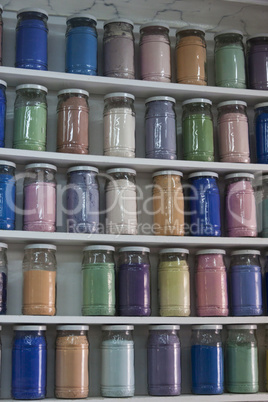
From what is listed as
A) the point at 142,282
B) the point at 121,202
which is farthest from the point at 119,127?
the point at 142,282

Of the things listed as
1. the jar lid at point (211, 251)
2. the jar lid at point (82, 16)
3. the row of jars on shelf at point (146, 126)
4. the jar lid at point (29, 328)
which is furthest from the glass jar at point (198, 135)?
A: the jar lid at point (29, 328)

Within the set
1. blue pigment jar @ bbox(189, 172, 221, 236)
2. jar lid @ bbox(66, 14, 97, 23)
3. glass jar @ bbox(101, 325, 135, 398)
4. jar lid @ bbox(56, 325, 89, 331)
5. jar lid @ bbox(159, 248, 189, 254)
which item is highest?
jar lid @ bbox(66, 14, 97, 23)

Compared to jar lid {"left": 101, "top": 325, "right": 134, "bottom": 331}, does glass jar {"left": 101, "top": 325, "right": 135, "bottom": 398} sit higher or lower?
lower

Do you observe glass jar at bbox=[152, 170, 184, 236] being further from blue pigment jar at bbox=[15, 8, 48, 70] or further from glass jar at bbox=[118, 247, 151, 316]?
blue pigment jar at bbox=[15, 8, 48, 70]

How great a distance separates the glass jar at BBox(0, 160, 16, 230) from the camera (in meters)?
1.55

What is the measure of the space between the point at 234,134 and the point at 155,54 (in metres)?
0.30

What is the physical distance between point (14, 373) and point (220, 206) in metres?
0.70

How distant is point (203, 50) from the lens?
1770mm

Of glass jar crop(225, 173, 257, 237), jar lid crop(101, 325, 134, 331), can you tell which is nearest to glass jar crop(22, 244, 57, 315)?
jar lid crop(101, 325, 134, 331)

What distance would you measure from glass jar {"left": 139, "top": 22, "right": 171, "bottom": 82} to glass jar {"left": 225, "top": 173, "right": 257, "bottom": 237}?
33 centimetres

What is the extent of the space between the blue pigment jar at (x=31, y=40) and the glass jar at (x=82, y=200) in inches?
11.6

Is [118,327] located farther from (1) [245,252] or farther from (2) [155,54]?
(2) [155,54]

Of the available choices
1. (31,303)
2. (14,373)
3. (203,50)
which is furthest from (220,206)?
(14,373)

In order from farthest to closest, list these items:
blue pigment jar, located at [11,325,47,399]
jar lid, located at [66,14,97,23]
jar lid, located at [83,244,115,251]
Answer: jar lid, located at [66,14,97,23] → jar lid, located at [83,244,115,251] → blue pigment jar, located at [11,325,47,399]
